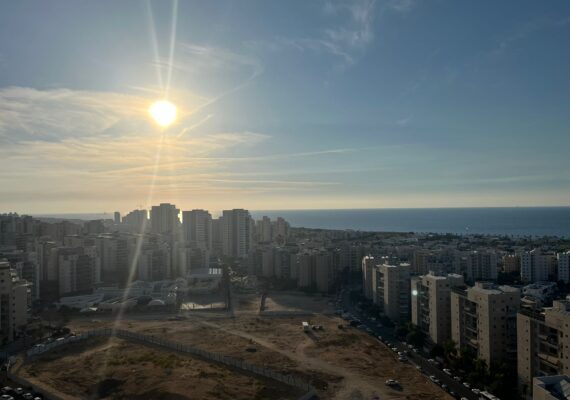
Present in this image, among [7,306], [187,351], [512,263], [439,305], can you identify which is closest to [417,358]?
[439,305]

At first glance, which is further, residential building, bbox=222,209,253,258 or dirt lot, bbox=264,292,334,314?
residential building, bbox=222,209,253,258

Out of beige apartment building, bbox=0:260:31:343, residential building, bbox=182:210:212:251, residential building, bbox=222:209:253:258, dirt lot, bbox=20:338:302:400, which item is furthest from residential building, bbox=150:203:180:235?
dirt lot, bbox=20:338:302:400

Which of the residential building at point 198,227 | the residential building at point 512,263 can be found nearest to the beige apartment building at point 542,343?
the residential building at point 512,263

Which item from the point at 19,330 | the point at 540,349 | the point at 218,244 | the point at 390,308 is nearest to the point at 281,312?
the point at 390,308

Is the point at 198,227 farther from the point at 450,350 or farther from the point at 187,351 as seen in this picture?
the point at 450,350

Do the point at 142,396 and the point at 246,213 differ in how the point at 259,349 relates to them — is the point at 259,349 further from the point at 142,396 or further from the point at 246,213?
the point at 246,213

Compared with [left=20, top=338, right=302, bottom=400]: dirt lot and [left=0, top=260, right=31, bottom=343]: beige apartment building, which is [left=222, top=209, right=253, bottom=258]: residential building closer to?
[left=0, top=260, right=31, bottom=343]: beige apartment building
